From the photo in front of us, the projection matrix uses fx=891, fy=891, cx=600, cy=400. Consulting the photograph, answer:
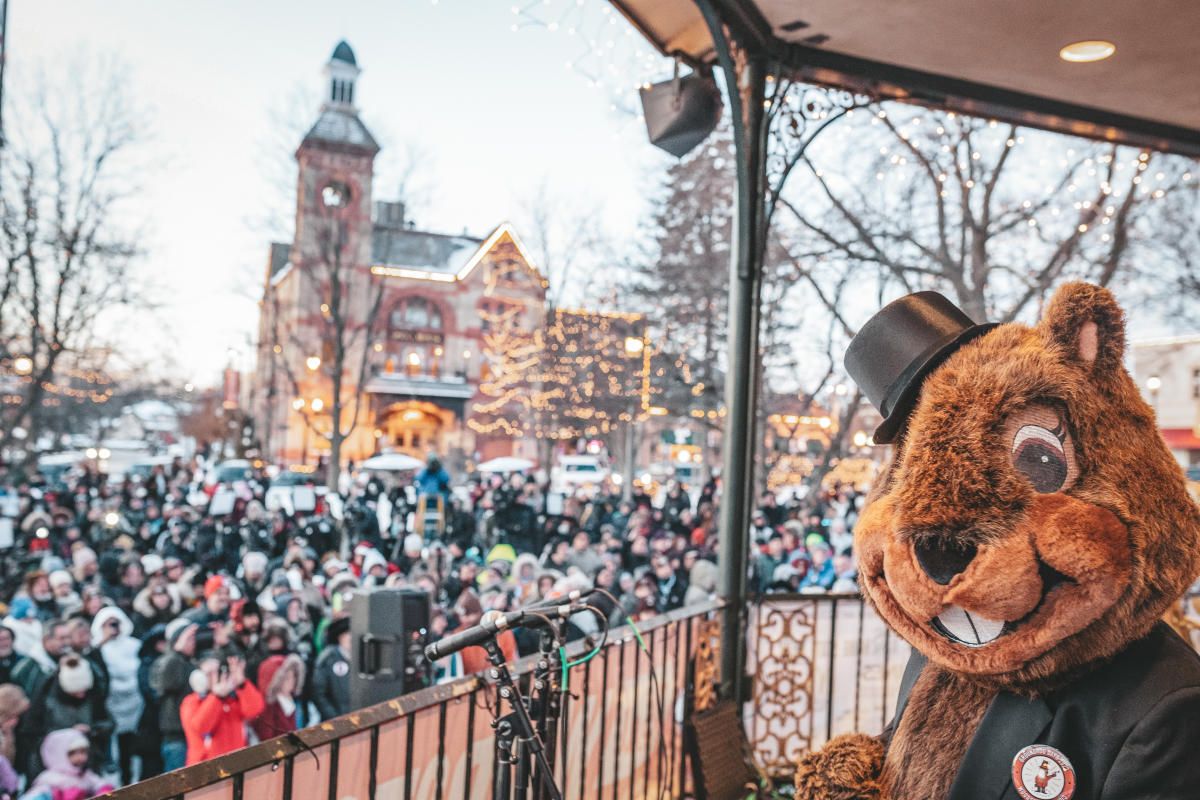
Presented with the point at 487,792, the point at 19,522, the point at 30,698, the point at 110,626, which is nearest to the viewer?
the point at 487,792

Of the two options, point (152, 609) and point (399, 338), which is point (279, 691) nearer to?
point (152, 609)

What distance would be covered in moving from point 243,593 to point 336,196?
798 inches

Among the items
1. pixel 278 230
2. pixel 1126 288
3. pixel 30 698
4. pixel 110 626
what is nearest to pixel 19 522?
pixel 110 626

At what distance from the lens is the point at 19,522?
14922mm

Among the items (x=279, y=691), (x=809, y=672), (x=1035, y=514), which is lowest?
(x=279, y=691)

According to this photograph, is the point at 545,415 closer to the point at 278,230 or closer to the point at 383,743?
the point at 278,230

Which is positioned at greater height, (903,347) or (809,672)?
(903,347)

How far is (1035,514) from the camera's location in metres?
1.87

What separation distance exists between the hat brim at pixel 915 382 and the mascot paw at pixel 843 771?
0.85 m

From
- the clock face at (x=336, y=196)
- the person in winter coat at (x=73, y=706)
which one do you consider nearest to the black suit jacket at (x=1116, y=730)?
the person in winter coat at (x=73, y=706)

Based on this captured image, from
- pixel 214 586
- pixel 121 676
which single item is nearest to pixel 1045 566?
pixel 121 676

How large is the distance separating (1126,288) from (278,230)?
2118 cm

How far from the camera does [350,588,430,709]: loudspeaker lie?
390 centimetres

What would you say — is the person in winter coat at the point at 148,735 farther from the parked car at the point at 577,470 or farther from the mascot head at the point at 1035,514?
the parked car at the point at 577,470
